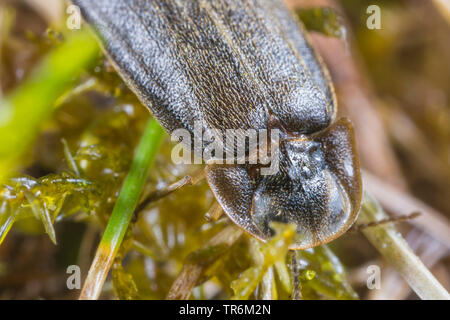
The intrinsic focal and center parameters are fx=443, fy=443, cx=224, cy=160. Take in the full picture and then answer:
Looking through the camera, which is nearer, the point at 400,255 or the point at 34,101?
the point at 34,101

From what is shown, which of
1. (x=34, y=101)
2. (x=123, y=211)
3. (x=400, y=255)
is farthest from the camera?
(x=400, y=255)

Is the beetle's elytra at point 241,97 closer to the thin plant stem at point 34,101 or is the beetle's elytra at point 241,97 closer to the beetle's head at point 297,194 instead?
the beetle's head at point 297,194

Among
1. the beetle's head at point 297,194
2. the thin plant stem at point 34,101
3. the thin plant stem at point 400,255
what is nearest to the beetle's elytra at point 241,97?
the beetle's head at point 297,194

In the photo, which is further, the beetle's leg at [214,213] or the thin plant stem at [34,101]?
the beetle's leg at [214,213]

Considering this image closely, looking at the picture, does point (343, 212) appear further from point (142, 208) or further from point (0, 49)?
point (0, 49)

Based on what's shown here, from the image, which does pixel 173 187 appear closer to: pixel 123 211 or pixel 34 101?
pixel 123 211

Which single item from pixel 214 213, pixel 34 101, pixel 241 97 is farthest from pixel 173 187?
pixel 34 101

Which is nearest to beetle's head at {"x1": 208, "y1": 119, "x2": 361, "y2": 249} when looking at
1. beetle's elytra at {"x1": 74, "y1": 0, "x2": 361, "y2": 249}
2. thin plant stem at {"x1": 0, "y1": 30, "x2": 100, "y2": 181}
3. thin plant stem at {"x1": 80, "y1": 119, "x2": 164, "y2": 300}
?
beetle's elytra at {"x1": 74, "y1": 0, "x2": 361, "y2": 249}
